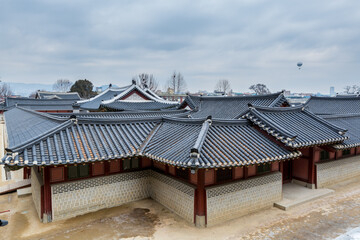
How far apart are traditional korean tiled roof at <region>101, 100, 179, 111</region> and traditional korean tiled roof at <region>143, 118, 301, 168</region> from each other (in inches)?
606

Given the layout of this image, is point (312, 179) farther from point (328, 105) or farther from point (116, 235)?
point (328, 105)

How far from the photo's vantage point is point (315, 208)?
10938 millimetres

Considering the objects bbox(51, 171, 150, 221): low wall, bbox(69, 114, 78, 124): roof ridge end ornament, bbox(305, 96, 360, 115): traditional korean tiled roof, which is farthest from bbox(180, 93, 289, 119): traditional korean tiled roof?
bbox(69, 114, 78, 124): roof ridge end ornament

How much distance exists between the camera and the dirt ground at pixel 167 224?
8656 millimetres

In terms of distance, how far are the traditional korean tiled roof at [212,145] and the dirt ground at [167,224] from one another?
101 inches

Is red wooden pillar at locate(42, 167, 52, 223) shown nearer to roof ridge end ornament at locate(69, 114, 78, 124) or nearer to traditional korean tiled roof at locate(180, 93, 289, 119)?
roof ridge end ornament at locate(69, 114, 78, 124)

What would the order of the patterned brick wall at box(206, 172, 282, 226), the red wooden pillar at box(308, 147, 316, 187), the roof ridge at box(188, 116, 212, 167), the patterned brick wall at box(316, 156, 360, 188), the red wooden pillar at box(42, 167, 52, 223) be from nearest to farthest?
the roof ridge at box(188, 116, 212, 167) → the red wooden pillar at box(42, 167, 52, 223) → the patterned brick wall at box(206, 172, 282, 226) → the red wooden pillar at box(308, 147, 316, 187) → the patterned brick wall at box(316, 156, 360, 188)

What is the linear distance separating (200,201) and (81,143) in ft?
16.9

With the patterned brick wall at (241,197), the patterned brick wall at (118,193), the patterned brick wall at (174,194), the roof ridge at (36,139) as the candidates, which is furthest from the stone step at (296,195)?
the roof ridge at (36,139)

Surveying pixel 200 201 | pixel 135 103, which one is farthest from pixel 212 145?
pixel 135 103

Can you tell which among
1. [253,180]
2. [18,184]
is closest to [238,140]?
[253,180]

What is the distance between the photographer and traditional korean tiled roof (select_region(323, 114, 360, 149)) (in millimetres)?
12713

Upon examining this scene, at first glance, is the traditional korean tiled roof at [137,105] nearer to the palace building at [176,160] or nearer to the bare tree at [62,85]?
the palace building at [176,160]

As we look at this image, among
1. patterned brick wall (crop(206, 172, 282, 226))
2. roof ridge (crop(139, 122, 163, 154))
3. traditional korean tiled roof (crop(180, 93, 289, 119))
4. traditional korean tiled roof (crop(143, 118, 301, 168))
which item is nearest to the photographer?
traditional korean tiled roof (crop(143, 118, 301, 168))
